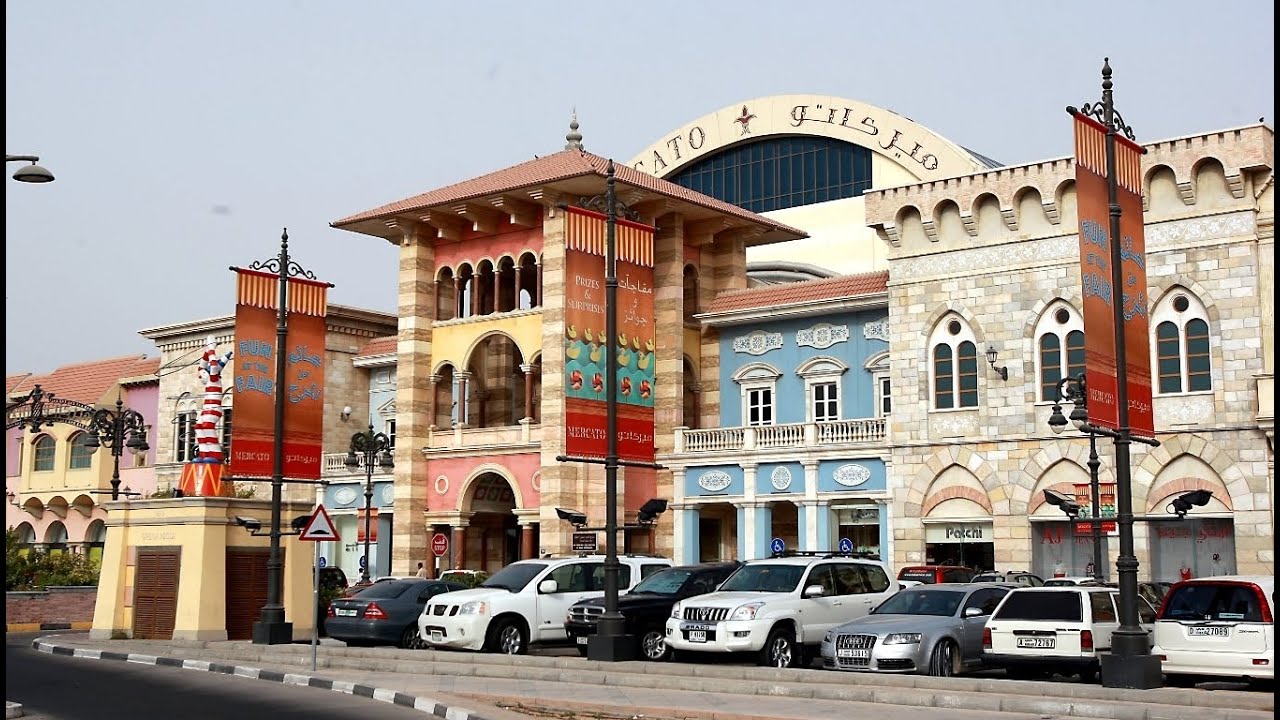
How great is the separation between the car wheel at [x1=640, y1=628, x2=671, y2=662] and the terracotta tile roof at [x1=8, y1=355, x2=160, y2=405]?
40606mm

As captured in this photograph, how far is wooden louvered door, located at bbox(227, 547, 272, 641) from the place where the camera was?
94.2 feet

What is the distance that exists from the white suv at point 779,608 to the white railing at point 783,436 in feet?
51.2

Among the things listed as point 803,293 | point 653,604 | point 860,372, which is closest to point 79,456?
point 803,293

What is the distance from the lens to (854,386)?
41.1 metres

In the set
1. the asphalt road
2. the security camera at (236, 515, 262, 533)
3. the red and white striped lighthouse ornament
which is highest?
the red and white striped lighthouse ornament

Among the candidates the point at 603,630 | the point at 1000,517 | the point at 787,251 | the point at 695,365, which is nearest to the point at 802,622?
the point at 603,630

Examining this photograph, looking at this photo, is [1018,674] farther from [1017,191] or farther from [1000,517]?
[1017,191]

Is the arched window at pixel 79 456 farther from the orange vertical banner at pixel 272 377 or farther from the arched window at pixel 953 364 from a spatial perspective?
the arched window at pixel 953 364

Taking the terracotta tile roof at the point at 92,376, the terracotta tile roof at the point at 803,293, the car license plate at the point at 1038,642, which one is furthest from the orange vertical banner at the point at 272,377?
the terracotta tile roof at the point at 92,376

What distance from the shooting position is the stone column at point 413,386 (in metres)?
45.3

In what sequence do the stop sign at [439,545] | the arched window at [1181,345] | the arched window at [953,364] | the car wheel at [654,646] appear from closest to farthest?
1. the car wheel at [654,646]
2. the arched window at [1181,345]
3. the arched window at [953,364]
4. the stop sign at [439,545]

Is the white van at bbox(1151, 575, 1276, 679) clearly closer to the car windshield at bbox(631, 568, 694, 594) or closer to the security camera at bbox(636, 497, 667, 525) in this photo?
the car windshield at bbox(631, 568, 694, 594)

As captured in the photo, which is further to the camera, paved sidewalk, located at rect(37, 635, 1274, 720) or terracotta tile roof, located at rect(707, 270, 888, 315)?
terracotta tile roof, located at rect(707, 270, 888, 315)

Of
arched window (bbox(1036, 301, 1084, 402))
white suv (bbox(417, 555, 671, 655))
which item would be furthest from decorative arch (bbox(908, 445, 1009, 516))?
white suv (bbox(417, 555, 671, 655))
